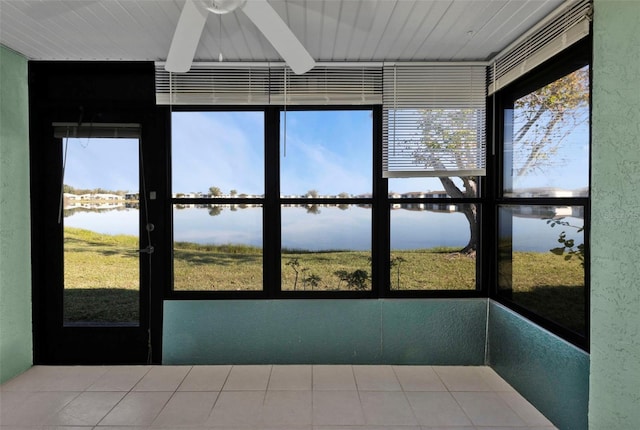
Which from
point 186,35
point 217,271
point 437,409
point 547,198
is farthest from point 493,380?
point 186,35

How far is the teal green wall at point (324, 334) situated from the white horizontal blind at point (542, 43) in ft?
5.68

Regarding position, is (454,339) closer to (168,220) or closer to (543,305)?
(543,305)

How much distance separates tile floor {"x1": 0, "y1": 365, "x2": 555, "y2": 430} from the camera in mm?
2276

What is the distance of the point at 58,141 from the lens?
10.1 feet

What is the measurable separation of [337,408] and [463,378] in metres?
1.03

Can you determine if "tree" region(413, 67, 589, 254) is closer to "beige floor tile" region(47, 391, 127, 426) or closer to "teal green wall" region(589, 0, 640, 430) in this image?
"teal green wall" region(589, 0, 640, 430)

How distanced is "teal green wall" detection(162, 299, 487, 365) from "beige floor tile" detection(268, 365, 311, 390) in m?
0.08

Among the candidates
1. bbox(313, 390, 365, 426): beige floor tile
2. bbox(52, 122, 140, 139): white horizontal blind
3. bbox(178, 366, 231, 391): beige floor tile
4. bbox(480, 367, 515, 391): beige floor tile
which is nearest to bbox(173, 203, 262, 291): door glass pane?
bbox(178, 366, 231, 391): beige floor tile

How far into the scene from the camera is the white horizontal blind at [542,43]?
2.04m

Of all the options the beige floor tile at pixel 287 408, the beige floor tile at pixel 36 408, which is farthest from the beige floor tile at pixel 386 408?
the beige floor tile at pixel 36 408

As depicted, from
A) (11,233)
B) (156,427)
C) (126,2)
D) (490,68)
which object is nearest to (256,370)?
(156,427)

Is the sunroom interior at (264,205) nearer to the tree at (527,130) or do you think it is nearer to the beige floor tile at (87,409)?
the tree at (527,130)

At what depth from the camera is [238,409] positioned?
2.42 meters

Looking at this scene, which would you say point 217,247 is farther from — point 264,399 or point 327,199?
point 264,399
